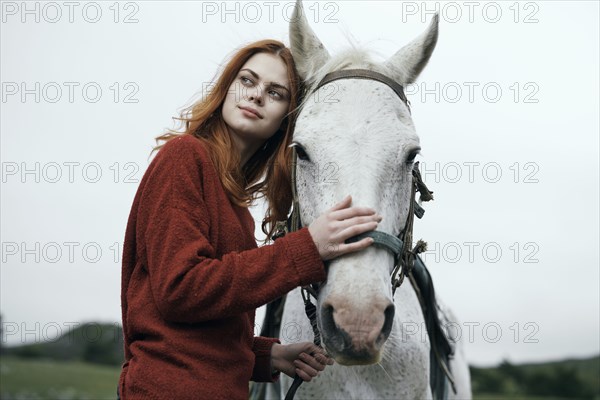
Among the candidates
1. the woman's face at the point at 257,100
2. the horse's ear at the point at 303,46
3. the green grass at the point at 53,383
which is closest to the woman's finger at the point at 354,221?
the woman's face at the point at 257,100

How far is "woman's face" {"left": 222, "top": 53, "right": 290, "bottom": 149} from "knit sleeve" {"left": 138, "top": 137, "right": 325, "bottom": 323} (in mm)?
489

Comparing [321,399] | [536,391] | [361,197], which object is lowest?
[536,391]

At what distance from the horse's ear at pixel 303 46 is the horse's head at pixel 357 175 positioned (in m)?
0.07

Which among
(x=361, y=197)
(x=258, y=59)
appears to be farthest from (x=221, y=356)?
(x=258, y=59)

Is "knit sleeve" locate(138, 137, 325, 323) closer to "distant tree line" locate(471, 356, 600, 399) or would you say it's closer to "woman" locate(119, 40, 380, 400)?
"woman" locate(119, 40, 380, 400)

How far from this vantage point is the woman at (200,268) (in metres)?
2.11

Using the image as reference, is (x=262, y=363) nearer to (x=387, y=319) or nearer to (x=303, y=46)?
(x=387, y=319)

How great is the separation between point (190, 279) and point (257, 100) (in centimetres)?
98

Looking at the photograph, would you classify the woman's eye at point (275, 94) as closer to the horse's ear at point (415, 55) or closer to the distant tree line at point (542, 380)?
the horse's ear at point (415, 55)

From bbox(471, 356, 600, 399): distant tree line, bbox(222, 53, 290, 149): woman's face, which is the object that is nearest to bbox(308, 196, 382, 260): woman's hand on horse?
bbox(222, 53, 290, 149): woman's face

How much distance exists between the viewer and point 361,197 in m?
2.24

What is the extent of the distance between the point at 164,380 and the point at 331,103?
1318 mm

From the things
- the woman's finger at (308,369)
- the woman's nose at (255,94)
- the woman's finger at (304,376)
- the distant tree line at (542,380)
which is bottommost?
the distant tree line at (542,380)

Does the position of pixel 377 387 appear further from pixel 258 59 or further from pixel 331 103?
pixel 258 59
